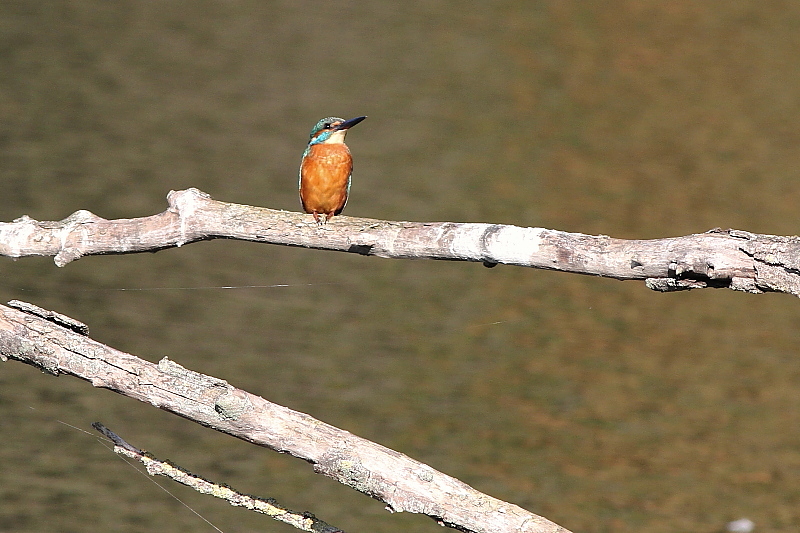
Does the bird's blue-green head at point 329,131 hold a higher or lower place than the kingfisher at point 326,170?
higher

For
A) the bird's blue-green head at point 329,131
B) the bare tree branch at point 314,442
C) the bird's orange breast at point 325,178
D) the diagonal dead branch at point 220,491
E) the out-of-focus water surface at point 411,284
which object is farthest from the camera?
the out-of-focus water surface at point 411,284

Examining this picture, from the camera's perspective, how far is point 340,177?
319cm

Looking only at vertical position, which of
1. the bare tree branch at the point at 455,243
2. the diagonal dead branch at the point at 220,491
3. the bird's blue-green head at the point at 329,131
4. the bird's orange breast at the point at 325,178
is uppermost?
the bird's blue-green head at the point at 329,131

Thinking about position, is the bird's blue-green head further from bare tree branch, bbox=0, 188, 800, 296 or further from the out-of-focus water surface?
the out-of-focus water surface

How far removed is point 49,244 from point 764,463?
367cm

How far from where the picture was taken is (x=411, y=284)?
5.96m

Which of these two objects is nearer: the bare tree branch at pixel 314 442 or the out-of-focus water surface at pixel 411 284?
the bare tree branch at pixel 314 442

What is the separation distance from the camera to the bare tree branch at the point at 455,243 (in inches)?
70.1

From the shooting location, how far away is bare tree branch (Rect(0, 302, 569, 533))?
2.12 metres

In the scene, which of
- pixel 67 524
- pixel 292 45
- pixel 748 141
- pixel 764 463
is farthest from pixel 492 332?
pixel 292 45

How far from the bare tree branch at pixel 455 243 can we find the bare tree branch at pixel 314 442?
44 cm

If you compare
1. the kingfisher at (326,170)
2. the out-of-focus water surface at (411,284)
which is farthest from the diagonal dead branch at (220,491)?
the out-of-focus water surface at (411,284)

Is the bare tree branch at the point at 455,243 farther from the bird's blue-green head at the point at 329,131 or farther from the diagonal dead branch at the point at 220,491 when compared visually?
the bird's blue-green head at the point at 329,131

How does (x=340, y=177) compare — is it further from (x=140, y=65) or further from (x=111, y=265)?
(x=140, y=65)
